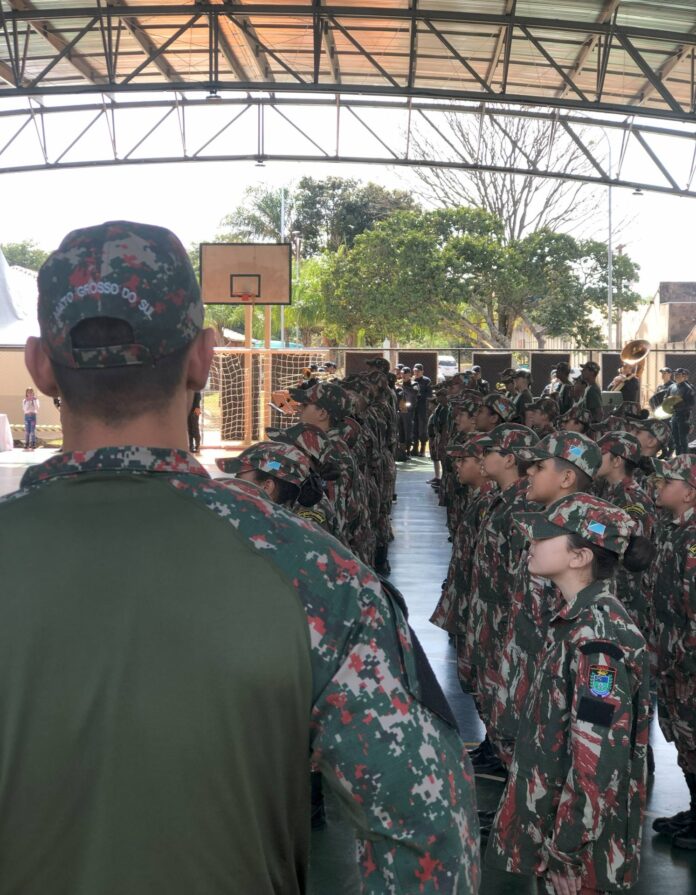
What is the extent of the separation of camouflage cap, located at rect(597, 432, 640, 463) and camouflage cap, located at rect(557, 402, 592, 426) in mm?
4565

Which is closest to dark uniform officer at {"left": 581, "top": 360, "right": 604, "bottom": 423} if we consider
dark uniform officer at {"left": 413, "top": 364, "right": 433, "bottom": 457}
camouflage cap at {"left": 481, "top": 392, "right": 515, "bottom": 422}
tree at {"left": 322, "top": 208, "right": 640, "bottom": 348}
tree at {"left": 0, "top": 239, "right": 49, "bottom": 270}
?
camouflage cap at {"left": 481, "top": 392, "right": 515, "bottom": 422}

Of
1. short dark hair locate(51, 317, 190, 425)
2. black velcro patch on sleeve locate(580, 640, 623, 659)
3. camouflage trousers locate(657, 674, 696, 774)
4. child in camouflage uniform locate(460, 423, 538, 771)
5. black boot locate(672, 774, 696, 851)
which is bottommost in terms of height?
black boot locate(672, 774, 696, 851)

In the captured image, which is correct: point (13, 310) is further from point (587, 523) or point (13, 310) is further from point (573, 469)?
point (587, 523)

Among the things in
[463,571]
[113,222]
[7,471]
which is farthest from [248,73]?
[113,222]

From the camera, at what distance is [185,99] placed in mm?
19500

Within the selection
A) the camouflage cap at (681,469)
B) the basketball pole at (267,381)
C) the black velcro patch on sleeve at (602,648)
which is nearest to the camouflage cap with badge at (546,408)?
the camouflage cap at (681,469)

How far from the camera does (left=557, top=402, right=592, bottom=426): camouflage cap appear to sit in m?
13.2

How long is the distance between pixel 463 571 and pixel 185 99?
542 inches

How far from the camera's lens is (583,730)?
12.8 feet

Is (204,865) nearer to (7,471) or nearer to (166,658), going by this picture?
(166,658)

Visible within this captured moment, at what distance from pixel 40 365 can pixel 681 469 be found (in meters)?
5.24

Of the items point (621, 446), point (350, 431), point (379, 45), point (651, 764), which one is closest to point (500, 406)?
point (350, 431)

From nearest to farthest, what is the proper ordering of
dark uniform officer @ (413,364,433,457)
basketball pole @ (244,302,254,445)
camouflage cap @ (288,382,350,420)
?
camouflage cap @ (288,382,350,420) < basketball pole @ (244,302,254,445) < dark uniform officer @ (413,364,433,457)

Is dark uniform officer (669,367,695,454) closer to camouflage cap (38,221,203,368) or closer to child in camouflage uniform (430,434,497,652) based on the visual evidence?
child in camouflage uniform (430,434,497,652)
